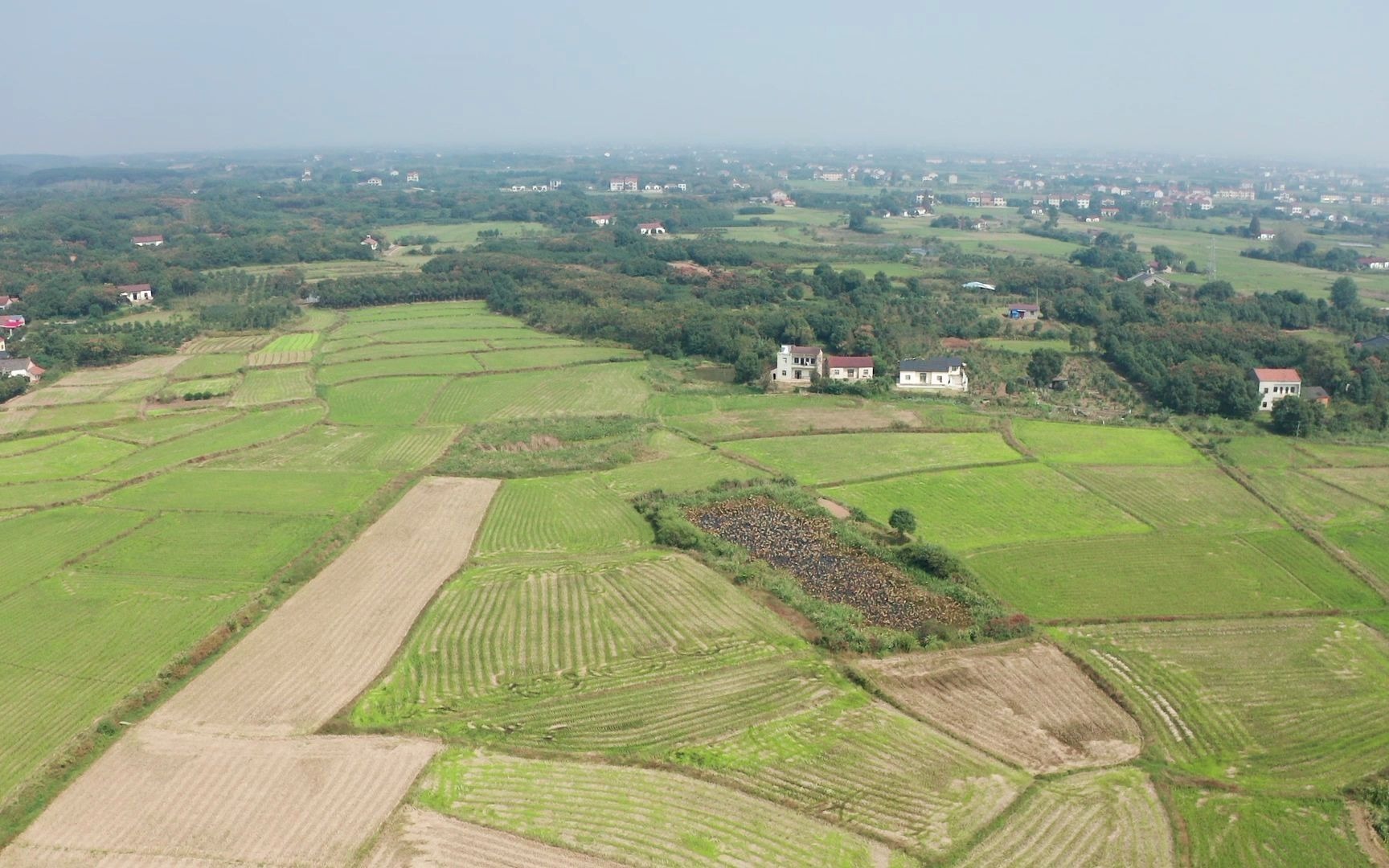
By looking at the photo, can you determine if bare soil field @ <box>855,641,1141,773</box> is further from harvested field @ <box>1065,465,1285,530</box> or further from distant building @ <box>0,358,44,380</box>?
distant building @ <box>0,358,44,380</box>

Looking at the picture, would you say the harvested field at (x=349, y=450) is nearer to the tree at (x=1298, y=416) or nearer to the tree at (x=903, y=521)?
the tree at (x=903, y=521)

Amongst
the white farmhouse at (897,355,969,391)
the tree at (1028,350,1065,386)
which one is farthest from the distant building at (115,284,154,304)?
the tree at (1028,350,1065,386)

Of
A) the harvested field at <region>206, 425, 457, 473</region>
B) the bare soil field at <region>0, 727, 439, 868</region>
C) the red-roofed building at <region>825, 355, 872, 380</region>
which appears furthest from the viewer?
the red-roofed building at <region>825, 355, 872, 380</region>

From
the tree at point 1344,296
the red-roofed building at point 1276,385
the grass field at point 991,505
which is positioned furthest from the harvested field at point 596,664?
the tree at point 1344,296

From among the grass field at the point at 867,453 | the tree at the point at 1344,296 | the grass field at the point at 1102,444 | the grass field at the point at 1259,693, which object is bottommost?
the grass field at the point at 1259,693

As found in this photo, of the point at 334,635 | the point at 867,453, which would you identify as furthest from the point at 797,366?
the point at 334,635

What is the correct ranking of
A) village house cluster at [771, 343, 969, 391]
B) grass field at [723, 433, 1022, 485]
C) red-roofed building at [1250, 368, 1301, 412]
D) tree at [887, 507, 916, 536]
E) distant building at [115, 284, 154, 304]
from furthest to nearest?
distant building at [115, 284, 154, 304] < village house cluster at [771, 343, 969, 391] < red-roofed building at [1250, 368, 1301, 412] < grass field at [723, 433, 1022, 485] < tree at [887, 507, 916, 536]
